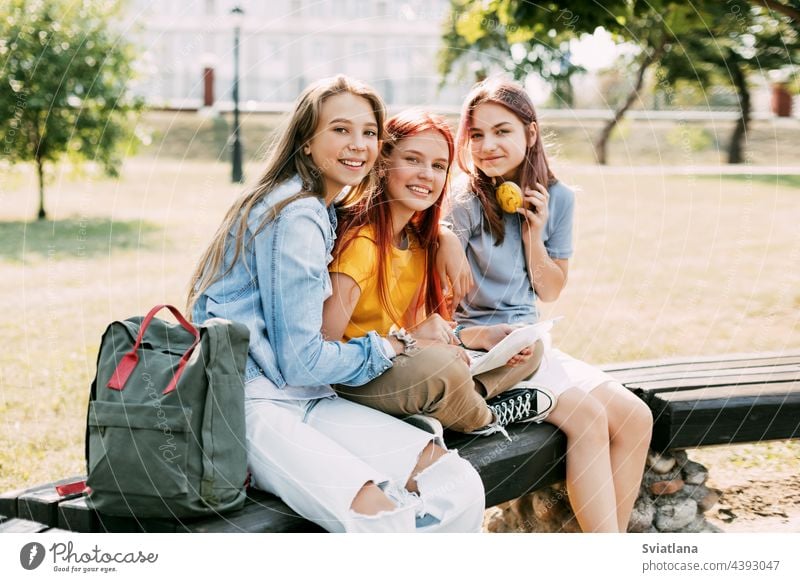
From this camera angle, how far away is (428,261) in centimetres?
265

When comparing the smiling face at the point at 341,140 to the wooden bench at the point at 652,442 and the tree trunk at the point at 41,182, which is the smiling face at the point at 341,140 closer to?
the wooden bench at the point at 652,442

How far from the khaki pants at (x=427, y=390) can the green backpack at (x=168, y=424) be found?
1.33 ft

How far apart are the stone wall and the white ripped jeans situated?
2.45 ft

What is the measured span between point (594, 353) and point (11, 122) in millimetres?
8026

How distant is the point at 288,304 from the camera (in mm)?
2205

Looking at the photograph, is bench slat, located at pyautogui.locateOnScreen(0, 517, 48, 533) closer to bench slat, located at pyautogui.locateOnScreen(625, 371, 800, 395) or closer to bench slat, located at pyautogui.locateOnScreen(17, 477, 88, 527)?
bench slat, located at pyautogui.locateOnScreen(17, 477, 88, 527)

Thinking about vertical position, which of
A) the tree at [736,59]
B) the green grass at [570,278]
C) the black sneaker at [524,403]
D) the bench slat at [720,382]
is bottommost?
the green grass at [570,278]

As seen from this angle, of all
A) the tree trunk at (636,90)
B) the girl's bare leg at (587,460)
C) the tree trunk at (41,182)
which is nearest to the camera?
the girl's bare leg at (587,460)

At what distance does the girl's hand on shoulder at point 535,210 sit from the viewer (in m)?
2.88

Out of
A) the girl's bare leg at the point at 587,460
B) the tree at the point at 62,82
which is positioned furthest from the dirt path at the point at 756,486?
the tree at the point at 62,82

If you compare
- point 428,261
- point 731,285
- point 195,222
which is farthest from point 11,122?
point 428,261

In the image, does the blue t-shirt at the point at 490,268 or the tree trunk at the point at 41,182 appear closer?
the blue t-shirt at the point at 490,268

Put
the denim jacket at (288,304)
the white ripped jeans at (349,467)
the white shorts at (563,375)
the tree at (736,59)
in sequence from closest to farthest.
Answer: the white ripped jeans at (349,467) < the denim jacket at (288,304) < the white shorts at (563,375) < the tree at (736,59)
